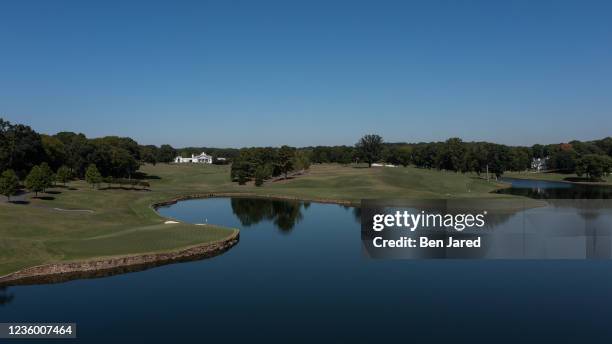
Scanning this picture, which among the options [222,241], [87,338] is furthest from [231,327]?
[222,241]

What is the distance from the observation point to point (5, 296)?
34844mm

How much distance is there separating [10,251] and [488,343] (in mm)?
41567

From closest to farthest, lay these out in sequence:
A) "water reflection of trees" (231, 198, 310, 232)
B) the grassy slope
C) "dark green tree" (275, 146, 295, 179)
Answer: the grassy slope, "water reflection of trees" (231, 198, 310, 232), "dark green tree" (275, 146, 295, 179)

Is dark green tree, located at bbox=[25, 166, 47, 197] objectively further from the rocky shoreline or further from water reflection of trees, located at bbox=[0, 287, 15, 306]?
water reflection of trees, located at bbox=[0, 287, 15, 306]

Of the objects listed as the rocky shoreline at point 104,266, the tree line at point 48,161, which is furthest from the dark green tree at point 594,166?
the rocky shoreline at point 104,266

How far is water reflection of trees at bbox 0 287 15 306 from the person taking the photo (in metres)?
33.6

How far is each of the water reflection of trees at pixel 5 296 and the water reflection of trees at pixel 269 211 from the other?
35.9 m

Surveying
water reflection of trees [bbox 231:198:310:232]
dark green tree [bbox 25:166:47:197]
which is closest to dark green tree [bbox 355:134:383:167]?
water reflection of trees [bbox 231:198:310:232]

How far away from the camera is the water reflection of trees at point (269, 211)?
73062 mm

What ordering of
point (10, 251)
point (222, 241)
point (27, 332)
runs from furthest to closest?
point (222, 241) < point (10, 251) < point (27, 332)

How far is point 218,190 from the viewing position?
11481 centimetres

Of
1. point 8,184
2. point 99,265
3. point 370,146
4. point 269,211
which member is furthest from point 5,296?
point 370,146

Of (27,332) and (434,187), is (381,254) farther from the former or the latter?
(434,187)

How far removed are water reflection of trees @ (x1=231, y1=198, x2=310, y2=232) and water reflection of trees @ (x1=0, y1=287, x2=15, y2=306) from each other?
35.9 metres
